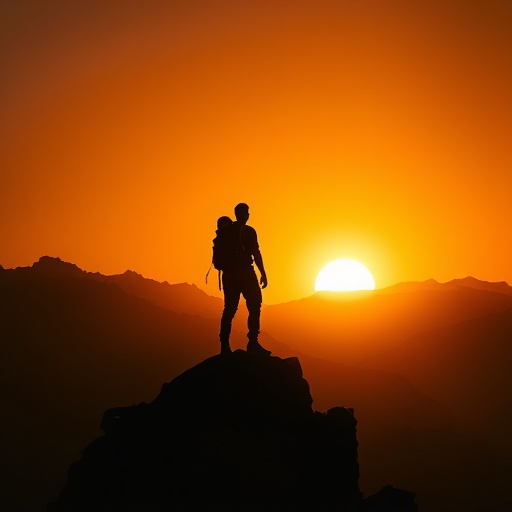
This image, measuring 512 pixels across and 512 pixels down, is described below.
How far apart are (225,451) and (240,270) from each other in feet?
18.4

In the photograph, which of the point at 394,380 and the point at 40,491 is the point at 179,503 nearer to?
the point at 40,491

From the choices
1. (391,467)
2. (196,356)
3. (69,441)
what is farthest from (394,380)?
(69,441)

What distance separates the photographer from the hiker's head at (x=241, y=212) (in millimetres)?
19609

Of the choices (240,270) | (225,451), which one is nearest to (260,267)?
(240,270)

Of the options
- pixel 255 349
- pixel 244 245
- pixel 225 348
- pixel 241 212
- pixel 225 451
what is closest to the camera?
pixel 225 451

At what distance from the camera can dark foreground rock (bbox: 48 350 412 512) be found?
1664 cm

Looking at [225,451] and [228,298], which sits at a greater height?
[228,298]

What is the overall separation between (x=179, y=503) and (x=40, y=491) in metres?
131

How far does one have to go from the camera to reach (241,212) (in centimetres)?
1959

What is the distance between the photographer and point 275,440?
60.6ft

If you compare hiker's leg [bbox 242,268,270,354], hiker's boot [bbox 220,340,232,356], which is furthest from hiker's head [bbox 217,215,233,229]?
hiker's boot [bbox 220,340,232,356]

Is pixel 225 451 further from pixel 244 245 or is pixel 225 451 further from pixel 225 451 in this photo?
pixel 244 245

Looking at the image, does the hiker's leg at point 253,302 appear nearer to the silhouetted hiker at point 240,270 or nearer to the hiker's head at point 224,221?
the silhouetted hiker at point 240,270

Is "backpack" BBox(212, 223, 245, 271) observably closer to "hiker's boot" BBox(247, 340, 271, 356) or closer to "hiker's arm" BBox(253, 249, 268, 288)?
"hiker's arm" BBox(253, 249, 268, 288)
